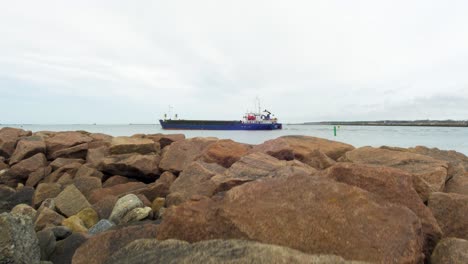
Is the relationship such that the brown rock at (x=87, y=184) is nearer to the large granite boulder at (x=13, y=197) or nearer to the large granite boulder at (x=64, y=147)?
the large granite boulder at (x=13, y=197)

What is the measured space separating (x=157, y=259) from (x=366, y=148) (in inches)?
254

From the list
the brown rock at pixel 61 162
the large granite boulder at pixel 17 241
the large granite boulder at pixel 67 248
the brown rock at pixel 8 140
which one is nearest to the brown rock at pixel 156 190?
the large granite boulder at pixel 67 248

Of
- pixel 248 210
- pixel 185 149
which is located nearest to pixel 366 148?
pixel 185 149

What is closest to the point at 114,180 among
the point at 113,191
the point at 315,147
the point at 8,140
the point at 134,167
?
the point at 134,167

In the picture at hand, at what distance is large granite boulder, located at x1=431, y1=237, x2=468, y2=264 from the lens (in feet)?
9.86

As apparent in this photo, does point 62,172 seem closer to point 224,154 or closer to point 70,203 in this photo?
point 70,203

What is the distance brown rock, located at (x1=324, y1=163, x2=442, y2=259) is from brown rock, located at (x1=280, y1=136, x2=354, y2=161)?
13.1 ft

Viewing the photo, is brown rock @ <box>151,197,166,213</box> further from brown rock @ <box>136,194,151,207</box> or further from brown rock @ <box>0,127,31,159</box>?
brown rock @ <box>0,127,31,159</box>

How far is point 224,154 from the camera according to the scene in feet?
25.3

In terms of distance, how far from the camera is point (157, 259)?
8.77 feet

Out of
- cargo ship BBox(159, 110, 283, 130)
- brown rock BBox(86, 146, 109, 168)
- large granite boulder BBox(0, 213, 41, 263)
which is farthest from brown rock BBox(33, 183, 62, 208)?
cargo ship BBox(159, 110, 283, 130)

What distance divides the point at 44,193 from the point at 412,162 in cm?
802

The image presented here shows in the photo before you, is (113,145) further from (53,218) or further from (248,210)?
(248,210)

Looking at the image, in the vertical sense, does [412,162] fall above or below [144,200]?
above
